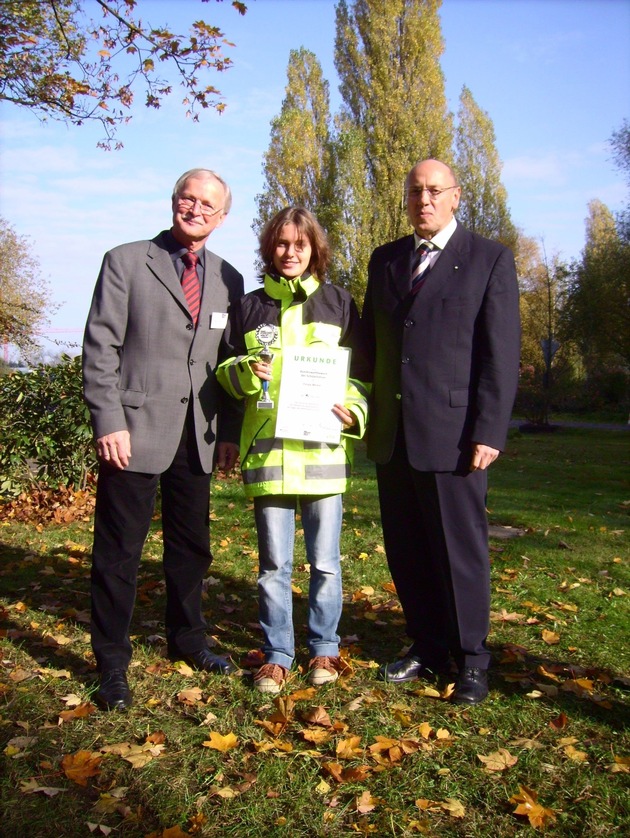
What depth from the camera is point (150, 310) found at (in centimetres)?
352

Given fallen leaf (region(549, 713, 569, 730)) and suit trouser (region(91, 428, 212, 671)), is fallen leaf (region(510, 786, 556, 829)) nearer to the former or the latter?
fallen leaf (region(549, 713, 569, 730))

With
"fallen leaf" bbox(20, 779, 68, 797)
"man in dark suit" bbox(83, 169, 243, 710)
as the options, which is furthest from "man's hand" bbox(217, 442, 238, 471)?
"fallen leaf" bbox(20, 779, 68, 797)

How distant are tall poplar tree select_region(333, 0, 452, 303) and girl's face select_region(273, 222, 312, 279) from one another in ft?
73.0

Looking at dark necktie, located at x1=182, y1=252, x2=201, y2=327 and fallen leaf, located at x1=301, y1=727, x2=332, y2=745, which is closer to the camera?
fallen leaf, located at x1=301, y1=727, x2=332, y2=745

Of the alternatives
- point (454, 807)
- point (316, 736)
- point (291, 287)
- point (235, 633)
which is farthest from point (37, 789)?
point (291, 287)

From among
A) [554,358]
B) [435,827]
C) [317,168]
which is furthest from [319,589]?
[317,168]

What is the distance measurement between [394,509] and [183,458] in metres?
1.08

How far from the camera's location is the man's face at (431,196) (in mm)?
3486

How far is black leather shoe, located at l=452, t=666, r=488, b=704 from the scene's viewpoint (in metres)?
3.43

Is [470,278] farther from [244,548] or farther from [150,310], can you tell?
[244,548]

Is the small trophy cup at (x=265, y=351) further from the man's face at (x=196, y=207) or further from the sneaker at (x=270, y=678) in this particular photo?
the sneaker at (x=270, y=678)

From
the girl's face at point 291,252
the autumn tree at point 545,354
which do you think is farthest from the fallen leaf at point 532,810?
the autumn tree at point 545,354

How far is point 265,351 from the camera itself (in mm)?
3457

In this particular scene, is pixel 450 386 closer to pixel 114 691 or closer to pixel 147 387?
pixel 147 387
